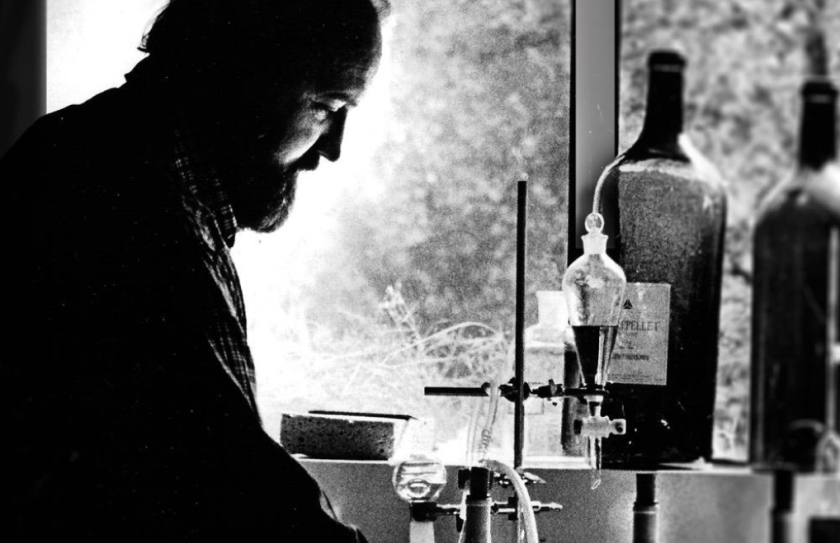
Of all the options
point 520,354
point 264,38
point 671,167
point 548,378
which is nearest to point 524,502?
point 520,354

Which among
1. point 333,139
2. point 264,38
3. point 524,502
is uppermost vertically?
point 264,38

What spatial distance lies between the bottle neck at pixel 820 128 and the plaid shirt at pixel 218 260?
1061mm

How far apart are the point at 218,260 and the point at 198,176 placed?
0.47 feet

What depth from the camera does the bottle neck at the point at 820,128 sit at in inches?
31.8

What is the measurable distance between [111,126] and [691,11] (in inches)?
40.2

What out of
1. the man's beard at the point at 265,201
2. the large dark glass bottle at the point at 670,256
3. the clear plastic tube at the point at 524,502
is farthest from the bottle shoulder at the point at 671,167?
the man's beard at the point at 265,201

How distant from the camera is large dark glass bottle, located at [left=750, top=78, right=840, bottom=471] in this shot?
2.53 feet

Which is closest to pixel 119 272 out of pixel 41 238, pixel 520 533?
pixel 41 238

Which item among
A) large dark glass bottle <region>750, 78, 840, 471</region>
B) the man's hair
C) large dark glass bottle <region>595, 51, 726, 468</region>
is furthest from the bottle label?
the man's hair

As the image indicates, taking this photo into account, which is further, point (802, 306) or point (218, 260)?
point (218, 260)

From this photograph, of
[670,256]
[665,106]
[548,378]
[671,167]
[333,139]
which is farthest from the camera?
[333,139]

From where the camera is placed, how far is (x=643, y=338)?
1.40 meters

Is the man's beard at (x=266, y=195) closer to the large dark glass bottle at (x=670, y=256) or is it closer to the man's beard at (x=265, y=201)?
the man's beard at (x=265, y=201)

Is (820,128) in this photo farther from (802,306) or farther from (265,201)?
(265,201)
